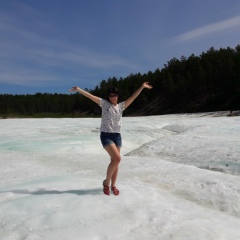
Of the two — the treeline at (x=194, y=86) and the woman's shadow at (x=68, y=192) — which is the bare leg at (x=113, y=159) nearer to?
the woman's shadow at (x=68, y=192)

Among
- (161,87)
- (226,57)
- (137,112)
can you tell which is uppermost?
(226,57)

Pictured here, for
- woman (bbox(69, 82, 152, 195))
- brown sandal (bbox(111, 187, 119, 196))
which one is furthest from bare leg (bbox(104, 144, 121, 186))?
brown sandal (bbox(111, 187, 119, 196))

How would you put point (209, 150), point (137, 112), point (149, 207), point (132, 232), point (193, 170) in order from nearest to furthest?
point (132, 232) < point (149, 207) < point (193, 170) < point (209, 150) < point (137, 112)

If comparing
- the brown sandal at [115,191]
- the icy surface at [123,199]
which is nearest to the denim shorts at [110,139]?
the brown sandal at [115,191]

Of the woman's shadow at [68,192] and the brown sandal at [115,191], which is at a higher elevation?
the brown sandal at [115,191]

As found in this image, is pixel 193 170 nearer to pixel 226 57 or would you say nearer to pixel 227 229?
pixel 227 229

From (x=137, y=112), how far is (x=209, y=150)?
104 m

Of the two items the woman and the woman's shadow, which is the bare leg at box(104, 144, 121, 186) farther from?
the woman's shadow

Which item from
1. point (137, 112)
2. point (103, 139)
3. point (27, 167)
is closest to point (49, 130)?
point (27, 167)

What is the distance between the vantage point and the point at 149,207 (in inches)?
239

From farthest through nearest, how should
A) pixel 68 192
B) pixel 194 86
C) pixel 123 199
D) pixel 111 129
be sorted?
1. pixel 194 86
2. pixel 68 192
3. pixel 111 129
4. pixel 123 199

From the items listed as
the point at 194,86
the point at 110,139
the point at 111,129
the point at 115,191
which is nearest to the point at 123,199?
the point at 115,191

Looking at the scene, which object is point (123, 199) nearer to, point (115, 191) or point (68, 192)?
point (115, 191)

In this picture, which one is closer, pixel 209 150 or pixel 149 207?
pixel 149 207
